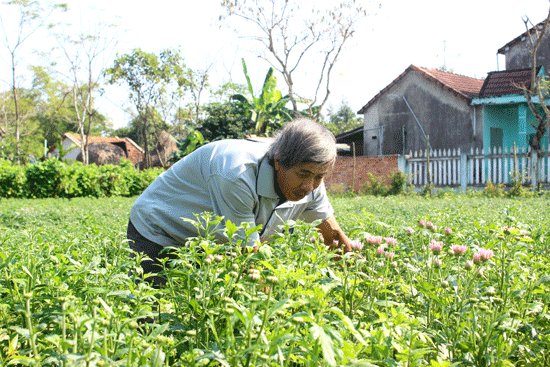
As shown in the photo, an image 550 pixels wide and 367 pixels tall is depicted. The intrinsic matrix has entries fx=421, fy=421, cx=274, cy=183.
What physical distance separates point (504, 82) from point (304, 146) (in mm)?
17986

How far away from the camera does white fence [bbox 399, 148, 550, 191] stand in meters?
12.6

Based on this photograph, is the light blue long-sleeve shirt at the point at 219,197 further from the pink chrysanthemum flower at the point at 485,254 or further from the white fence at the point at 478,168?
A: the white fence at the point at 478,168

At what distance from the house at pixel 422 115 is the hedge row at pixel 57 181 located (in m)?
11.4

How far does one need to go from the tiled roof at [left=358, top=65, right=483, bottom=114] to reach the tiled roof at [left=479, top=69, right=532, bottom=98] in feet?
1.91

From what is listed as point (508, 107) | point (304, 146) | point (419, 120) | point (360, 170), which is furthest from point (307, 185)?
point (419, 120)

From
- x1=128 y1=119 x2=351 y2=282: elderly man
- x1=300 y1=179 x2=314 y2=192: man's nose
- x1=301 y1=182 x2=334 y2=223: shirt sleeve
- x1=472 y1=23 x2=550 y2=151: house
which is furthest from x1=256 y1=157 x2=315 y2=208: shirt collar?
x1=472 y1=23 x2=550 y2=151: house

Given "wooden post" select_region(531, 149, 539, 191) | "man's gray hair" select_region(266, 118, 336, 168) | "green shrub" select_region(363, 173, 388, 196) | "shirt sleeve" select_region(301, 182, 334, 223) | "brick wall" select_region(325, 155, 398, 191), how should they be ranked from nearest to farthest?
1. "man's gray hair" select_region(266, 118, 336, 168)
2. "shirt sleeve" select_region(301, 182, 334, 223)
3. "wooden post" select_region(531, 149, 539, 191)
4. "green shrub" select_region(363, 173, 388, 196)
5. "brick wall" select_region(325, 155, 398, 191)

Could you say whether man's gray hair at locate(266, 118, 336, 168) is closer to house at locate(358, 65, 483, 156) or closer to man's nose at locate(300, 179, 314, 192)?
man's nose at locate(300, 179, 314, 192)

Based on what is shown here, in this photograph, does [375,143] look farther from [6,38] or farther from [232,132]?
[6,38]

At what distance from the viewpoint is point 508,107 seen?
17.1 m

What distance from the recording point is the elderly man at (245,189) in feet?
6.95

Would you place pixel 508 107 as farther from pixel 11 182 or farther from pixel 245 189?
pixel 11 182

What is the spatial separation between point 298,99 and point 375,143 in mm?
4474

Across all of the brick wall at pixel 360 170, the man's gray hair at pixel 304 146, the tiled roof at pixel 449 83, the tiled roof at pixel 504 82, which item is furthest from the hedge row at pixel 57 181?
the tiled roof at pixel 504 82
